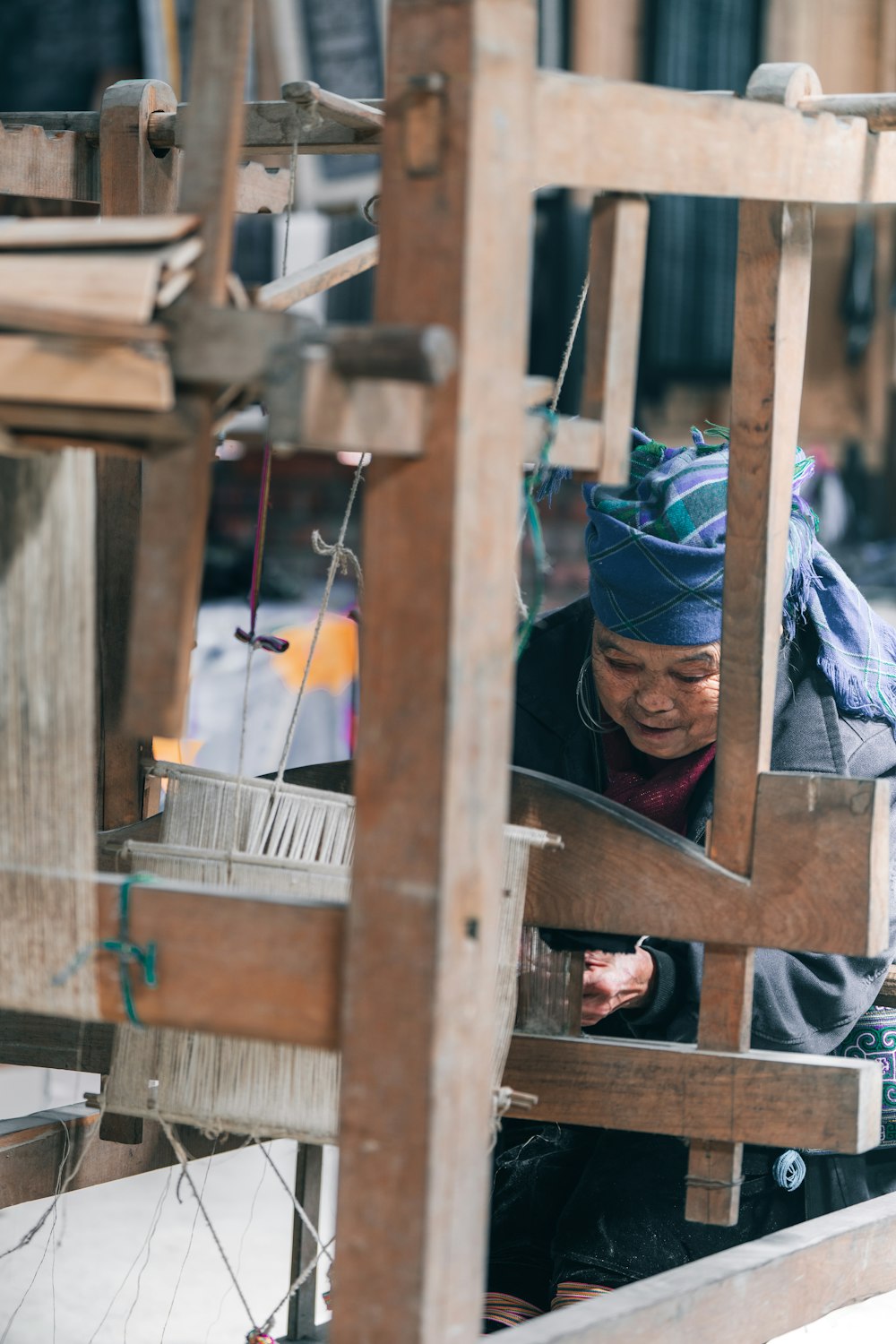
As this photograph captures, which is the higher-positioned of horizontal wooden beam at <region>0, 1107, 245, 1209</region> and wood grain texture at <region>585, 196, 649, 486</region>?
wood grain texture at <region>585, 196, 649, 486</region>

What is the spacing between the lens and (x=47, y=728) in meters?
1.30

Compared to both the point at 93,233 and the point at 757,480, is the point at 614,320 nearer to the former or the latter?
the point at 757,480

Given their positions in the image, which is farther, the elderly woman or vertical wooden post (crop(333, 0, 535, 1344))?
the elderly woman

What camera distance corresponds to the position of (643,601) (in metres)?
2.17

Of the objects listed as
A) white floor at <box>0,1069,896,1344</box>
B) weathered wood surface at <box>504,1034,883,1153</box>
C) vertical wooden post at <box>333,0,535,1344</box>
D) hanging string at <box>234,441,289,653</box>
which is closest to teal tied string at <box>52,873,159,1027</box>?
vertical wooden post at <box>333,0,535,1344</box>

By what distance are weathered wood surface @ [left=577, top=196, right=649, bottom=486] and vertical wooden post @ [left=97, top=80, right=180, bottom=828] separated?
84 cm

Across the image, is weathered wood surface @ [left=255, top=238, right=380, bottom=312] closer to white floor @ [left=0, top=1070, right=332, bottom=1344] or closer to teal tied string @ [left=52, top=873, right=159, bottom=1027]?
teal tied string @ [left=52, top=873, right=159, bottom=1027]

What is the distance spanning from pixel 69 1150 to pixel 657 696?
3.46ft

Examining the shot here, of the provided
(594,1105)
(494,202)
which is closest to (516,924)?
(594,1105)

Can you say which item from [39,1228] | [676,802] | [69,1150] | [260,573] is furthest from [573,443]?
[39,1228]

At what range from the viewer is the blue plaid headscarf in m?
2.12

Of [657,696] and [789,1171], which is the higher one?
[657,696]

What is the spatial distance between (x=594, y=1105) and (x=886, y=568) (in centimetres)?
403

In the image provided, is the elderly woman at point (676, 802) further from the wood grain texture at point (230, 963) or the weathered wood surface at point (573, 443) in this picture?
the wood grain texture at point (230, 963)
